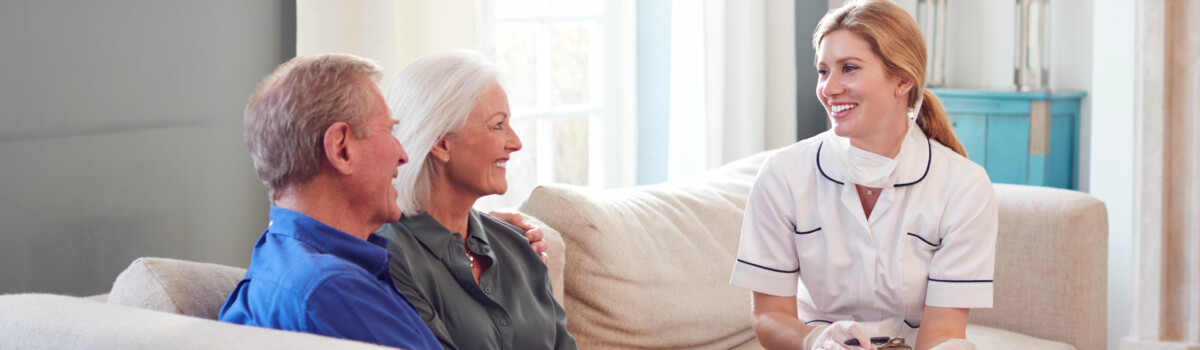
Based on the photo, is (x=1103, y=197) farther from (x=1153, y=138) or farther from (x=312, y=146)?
(x=312, y=146)

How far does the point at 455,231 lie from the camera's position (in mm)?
1679

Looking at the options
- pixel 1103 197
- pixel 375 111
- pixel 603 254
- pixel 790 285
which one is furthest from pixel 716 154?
pixel 375 111

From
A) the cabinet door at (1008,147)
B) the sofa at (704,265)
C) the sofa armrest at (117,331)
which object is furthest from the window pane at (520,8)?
the sofa armrest at (117,331)

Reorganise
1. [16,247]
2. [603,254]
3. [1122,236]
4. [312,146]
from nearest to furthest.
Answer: [312,146] < [16,247] < [603,254] < [1122,236]

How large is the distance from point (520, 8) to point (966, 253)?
1.88 m

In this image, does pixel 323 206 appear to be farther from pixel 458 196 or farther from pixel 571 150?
pixel 571 150

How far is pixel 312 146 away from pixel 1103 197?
10.4 feet

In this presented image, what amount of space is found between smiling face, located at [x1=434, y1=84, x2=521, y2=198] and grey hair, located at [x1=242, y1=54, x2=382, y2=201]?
36 centimetres

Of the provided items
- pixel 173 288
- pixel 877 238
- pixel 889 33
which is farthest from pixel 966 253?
pixel 173 288

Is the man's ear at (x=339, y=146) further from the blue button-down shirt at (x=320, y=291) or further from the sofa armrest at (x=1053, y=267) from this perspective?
the sofa armrest at (x=1053, y=267)

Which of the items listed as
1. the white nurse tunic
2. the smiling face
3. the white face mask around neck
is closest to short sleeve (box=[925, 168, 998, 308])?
the white nurse tunic

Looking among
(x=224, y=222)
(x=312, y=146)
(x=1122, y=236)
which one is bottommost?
(x=1122, y=236)

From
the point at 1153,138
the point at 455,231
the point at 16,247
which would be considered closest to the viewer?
the point at 455,231

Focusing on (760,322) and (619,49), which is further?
(619,49)
